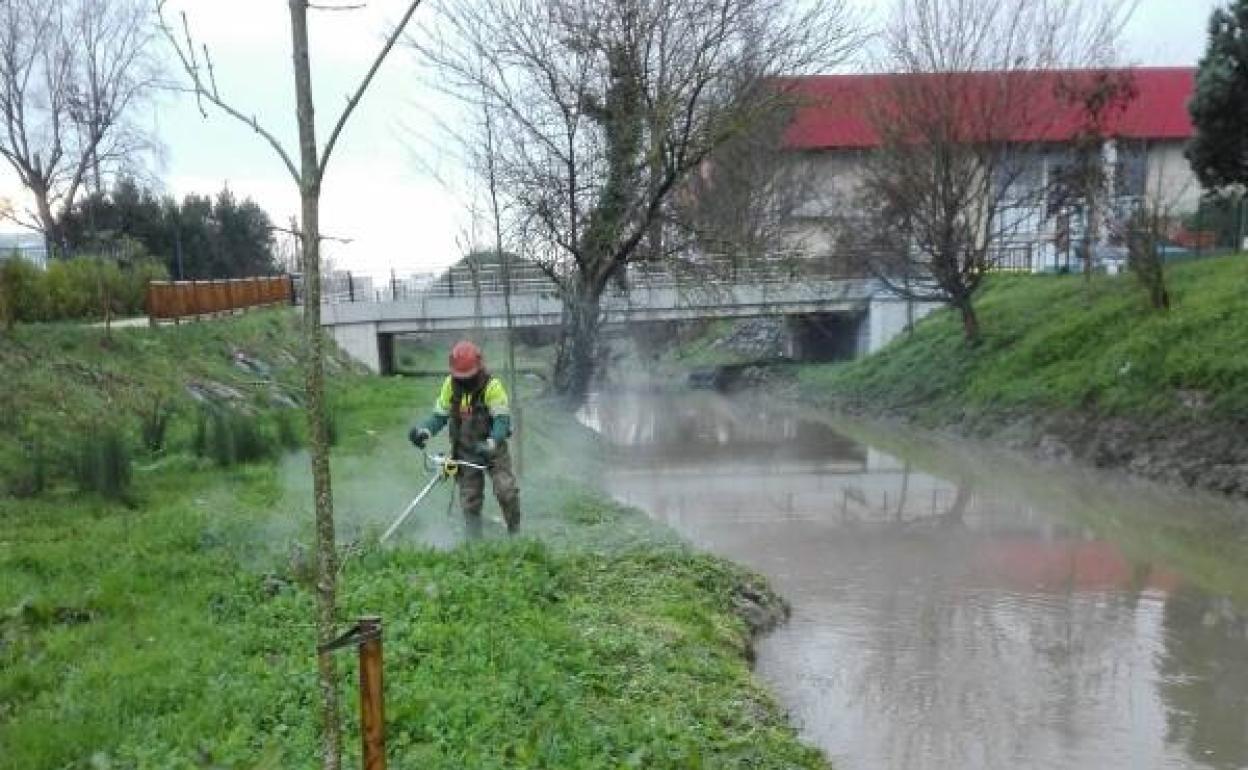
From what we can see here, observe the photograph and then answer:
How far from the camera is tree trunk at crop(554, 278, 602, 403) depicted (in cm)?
2127

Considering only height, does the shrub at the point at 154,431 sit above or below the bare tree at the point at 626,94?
below

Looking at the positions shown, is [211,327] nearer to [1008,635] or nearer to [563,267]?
[563,267]

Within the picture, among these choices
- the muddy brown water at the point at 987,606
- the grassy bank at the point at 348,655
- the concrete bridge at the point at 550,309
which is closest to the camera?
the grassy bank at the point at 348,655

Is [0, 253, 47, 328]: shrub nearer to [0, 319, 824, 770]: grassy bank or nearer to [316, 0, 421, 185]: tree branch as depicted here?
[0, 319, 824, 770]: grassy bank

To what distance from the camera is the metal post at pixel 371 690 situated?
304 cm

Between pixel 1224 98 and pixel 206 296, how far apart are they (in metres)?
21.6

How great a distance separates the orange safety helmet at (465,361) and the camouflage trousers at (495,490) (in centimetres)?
70

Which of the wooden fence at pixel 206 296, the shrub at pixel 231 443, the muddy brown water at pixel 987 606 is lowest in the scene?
the muddy brown water at pixel 987 606

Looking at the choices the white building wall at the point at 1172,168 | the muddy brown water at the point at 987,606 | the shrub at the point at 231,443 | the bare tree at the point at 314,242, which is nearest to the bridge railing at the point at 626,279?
the muddy brown water at the point at 987,606

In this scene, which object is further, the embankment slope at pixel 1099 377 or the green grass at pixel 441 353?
the green grass at pixel 441 353

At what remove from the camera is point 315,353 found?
3.11 meters

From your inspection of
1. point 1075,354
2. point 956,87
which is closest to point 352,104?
point 1075,354

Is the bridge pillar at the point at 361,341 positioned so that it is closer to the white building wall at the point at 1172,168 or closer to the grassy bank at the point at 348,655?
the grassy bank at the point at 348,655

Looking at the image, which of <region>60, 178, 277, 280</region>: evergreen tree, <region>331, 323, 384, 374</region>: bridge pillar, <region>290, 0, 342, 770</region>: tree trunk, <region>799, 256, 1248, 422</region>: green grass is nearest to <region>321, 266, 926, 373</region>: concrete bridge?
<region>331, 323, 384, 374</region>: bridge pillar
